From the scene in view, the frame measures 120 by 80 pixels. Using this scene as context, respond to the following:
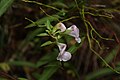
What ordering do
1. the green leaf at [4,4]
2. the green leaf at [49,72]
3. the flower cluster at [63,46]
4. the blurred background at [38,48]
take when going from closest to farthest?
the flower cluster at [63,46] → the green leaf at [4,4] → the green leaf at [49,72] → the blurred background at [38,48]

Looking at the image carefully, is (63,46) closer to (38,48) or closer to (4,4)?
(4,4)

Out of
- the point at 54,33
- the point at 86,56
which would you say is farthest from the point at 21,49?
the point at 54,33

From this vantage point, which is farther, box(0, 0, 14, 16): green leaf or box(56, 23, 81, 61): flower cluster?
box(0, 0, 14, 16): green leaf

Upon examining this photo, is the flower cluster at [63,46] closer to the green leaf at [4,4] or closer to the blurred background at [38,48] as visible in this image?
the green leaf at [4,4]

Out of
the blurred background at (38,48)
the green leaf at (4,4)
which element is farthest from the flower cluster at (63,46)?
the blurred background at (38,48)

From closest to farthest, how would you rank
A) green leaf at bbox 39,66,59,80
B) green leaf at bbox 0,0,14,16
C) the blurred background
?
green leaf at bbox 0,0,14,16 < green leaf at bbox 39,66,59,80 < the blurred background

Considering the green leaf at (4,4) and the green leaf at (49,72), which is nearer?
the green leaf at (4,4)

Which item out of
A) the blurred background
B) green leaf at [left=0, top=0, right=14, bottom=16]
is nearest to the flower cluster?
green leaf at [left=0, top=0, right=14, bottom=16]

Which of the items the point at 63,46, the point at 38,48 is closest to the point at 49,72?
the point at 63,46

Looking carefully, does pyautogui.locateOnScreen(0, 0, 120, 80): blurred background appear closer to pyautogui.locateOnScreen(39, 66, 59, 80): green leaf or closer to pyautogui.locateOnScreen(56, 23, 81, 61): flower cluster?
pyautogui.locateOnScreen(39, 66, 59, 80): green leaf

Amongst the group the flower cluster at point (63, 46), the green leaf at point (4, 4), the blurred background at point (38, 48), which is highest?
the green leaf at point (4, 4)

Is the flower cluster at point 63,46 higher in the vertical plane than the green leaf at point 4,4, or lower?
lower

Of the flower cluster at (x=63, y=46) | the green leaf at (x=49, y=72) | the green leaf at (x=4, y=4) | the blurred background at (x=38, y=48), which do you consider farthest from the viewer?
the blurred background at (x=38, y=48)
